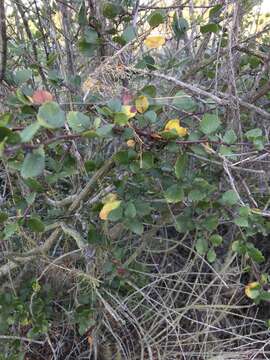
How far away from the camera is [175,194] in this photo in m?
1.21

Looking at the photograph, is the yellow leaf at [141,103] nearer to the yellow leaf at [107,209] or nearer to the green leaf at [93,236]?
the yellow leaf at [107,209]

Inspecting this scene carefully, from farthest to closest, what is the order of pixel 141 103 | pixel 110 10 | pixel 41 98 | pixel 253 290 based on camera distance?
pixel 253 290
pixel 110 10
pixel 141 103
pixel 41 98

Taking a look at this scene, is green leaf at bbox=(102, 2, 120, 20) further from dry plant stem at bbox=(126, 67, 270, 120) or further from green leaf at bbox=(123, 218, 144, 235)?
green leaf at bbox=(123, 218, 144, 235)

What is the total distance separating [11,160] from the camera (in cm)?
114

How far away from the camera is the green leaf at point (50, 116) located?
0.81 meters

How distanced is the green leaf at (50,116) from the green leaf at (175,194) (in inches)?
17.7

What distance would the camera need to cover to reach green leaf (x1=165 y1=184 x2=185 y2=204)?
1.21m

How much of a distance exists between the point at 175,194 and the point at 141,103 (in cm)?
25

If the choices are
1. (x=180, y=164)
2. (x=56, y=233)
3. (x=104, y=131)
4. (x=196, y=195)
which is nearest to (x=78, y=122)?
(x=104, y=131)

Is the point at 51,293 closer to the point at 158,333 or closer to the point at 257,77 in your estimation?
the point at 158,333

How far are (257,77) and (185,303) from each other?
0.74m

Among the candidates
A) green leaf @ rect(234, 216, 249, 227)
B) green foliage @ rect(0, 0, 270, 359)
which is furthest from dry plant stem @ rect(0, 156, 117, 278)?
green leaf @ rect(234, 216, 249, 227)

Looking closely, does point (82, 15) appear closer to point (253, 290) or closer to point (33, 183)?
point (33, 183)

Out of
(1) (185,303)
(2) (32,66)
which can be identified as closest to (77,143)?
(2) (32,66)
